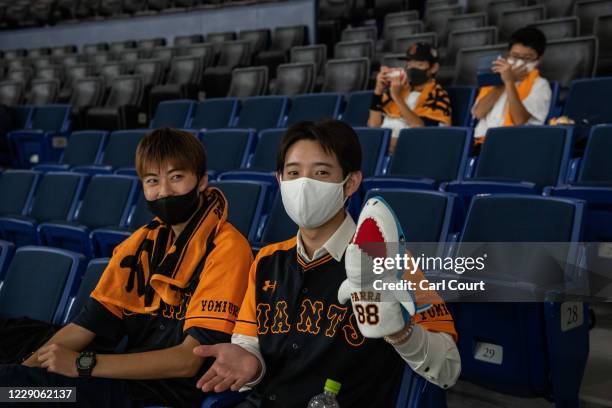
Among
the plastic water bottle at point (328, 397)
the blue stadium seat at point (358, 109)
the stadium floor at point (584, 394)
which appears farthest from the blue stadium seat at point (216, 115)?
the plastic water bottle at point (328, 397)

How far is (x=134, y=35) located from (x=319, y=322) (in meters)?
6.87

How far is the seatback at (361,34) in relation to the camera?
532cm

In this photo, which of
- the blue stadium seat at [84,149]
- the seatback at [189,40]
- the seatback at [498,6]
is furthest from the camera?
the seatback at [189,40]

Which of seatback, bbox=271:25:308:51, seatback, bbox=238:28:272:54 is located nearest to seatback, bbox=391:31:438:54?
seatback, bbox=271:25:308:51

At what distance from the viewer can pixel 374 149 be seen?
108 inches

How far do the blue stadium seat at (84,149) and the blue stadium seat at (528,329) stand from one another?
9.63 ft

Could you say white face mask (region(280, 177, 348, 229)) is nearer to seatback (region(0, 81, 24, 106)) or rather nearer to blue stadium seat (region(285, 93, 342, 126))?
blue stadium seat (region(285, 93, 342, 126))

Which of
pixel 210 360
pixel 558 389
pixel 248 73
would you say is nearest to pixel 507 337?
pixel 558 389

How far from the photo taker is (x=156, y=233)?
58.2 inches

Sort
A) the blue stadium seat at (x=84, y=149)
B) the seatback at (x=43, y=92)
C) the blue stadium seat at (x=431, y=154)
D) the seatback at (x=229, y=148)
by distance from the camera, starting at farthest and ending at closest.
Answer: the seatback at (x=43, y=92)
the blue stadium seat at (x=84, y=149)
the seatback at (x=229, y=148)
the blue stadium seat at (x=431, y=154)

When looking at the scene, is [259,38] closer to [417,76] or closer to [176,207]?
[417,76]

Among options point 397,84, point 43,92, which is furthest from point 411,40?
point 43,92

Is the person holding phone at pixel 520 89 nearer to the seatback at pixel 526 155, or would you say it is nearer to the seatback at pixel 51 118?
the seatback at pixel 526 155

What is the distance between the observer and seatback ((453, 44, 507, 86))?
3619 millimetres
